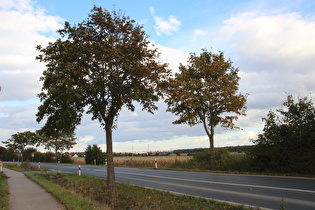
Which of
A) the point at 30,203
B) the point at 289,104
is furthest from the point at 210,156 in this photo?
the point at 30,203

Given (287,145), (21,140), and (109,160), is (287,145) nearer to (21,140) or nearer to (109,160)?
(109,160)

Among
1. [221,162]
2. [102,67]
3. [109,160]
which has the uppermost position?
[102,67]

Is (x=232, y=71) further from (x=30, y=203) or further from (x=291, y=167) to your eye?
(x=30, y=203)

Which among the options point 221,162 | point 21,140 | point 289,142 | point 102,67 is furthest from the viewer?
point 21,140

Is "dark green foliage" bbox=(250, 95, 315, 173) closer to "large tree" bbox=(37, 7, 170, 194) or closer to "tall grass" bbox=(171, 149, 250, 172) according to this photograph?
"tall grass" bbox=(171, 149, 250, 172)

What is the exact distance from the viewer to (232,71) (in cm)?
2314

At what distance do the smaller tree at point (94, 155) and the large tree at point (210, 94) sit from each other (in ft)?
84.9

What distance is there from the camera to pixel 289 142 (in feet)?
55.1

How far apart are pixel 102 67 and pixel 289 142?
40.8ft

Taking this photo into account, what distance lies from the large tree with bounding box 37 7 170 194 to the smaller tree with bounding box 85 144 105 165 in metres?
34.5

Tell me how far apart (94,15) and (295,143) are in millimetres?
13784

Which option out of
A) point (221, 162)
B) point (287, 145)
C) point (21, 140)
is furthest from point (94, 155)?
point (287, 145)

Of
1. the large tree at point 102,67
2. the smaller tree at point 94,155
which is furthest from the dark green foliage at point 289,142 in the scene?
the smaller tree at point 94,155

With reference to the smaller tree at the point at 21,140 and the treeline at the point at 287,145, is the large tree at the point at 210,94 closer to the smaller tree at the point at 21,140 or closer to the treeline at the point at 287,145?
the treeline at the point at 287,145
